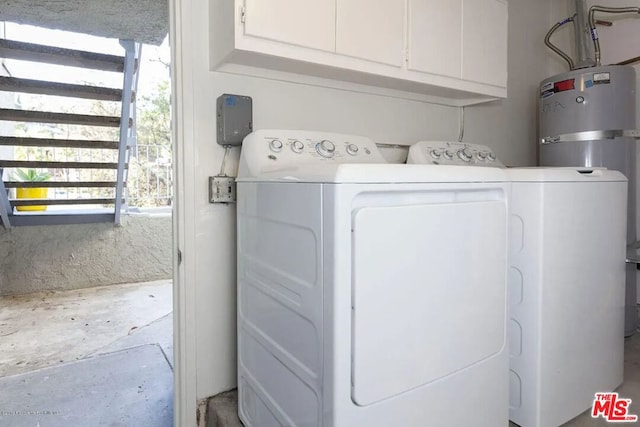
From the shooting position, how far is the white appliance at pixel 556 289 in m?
1.33

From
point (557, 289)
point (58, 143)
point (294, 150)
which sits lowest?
point (557, 289)

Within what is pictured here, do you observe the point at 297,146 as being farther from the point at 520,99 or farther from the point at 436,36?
the point at 520,99

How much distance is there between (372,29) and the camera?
1.58 metres

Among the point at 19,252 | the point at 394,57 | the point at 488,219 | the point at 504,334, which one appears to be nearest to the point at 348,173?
the point at 488,219

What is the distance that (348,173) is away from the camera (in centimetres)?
91

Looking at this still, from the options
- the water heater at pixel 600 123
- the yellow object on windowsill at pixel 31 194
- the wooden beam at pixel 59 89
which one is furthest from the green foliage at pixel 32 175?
the water heater at pixel 600 123

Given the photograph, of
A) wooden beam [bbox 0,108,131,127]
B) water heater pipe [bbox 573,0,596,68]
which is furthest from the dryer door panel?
wooden beam [bbox 0,108,131,127]

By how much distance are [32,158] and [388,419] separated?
4.18 m

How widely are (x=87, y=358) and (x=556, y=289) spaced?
109 inches

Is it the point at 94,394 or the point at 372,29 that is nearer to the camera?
the point at 372,29

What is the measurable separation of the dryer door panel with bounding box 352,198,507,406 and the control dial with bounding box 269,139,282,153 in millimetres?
630

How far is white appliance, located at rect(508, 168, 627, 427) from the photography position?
133 cm

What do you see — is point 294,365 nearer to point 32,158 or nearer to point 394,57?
point 394,57

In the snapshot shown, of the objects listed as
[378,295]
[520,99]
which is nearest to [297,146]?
[378,295]
